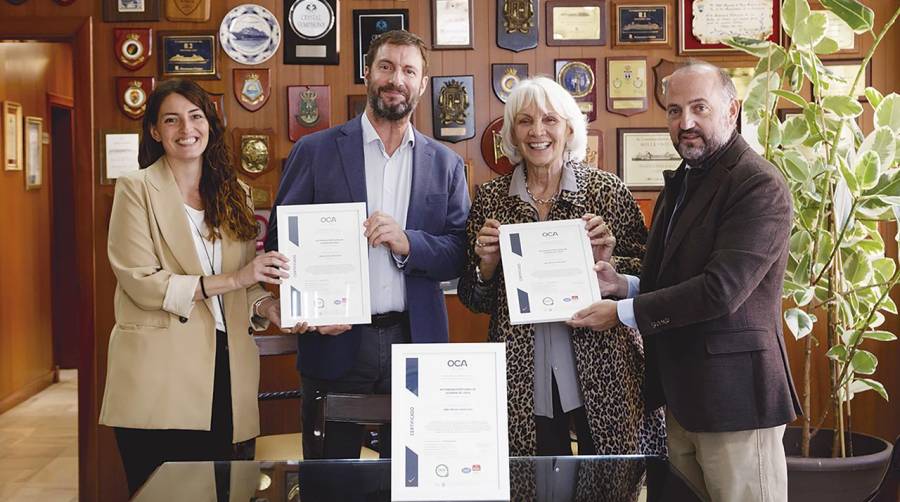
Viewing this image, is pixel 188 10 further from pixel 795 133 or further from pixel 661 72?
pixel 795 133

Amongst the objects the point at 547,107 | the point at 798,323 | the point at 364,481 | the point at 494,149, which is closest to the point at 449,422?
the point at 364,481

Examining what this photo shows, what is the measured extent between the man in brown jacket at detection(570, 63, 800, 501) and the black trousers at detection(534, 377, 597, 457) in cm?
26

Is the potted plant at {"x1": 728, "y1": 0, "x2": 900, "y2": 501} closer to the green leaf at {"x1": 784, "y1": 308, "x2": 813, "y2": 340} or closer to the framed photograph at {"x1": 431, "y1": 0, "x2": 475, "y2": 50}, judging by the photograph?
the green leaf at {"x1": 784, "y1": 308, "x2": 813, "y2": 340}

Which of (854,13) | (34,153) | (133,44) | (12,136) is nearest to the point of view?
(854,13)

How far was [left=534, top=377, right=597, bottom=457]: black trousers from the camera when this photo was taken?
8.19ft

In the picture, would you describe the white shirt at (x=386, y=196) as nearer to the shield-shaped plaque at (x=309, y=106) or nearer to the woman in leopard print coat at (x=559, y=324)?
Result: the woman in leopard print coat at (x=559, y=324)

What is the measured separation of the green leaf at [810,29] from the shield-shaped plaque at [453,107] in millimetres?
1513

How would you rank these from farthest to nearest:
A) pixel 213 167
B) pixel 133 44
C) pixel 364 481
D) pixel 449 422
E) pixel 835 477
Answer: pixel 133 44 < pixel 835 477 < pixel 213 167 < pixel 364 481 < pixel 449 422

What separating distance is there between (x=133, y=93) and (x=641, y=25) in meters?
2.37

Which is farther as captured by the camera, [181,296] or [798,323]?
[798,323]

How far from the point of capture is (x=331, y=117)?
4141mm

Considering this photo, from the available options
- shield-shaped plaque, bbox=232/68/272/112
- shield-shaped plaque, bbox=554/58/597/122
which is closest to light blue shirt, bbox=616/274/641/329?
shield-shaped plaque, bbox=554/58/597/122

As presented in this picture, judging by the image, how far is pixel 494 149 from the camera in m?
4.16

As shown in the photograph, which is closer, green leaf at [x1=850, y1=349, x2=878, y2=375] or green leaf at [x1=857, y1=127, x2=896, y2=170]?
green leaf at [x1=857, y1=127, x2=896, y2=170]
